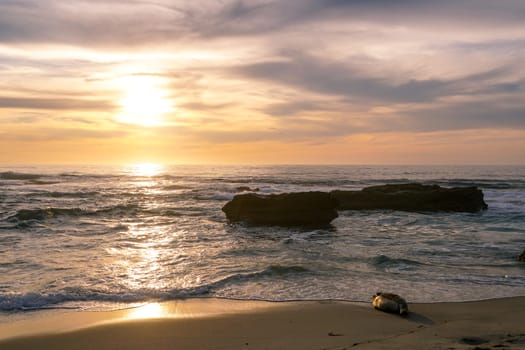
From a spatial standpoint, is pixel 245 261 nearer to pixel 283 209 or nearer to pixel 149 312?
pixel 149 312

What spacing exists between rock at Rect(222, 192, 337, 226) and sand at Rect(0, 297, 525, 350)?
13.7 m

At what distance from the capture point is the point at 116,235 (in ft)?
55.3

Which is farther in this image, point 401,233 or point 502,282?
point 401,233

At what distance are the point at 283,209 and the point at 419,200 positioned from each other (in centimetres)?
1023

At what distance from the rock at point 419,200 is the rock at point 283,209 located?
5.25 meters

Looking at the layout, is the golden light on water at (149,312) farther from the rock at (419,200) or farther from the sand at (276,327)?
the rock at (419,200)

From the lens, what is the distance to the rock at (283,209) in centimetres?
2203

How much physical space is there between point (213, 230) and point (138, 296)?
394 inches

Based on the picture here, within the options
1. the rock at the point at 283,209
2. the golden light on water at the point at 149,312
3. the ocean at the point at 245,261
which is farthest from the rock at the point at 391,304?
the rock at the point at 283,209

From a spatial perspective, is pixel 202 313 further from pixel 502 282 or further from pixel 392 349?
pixel 502 282

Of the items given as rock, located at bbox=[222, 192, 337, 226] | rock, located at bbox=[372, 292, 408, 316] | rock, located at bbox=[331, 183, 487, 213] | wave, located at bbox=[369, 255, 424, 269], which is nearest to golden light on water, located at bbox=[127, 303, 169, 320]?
rock, located at bbox=[372, 292, 408, 316]

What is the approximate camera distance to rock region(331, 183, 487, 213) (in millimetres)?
27750

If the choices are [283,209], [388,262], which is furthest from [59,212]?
[388,262]

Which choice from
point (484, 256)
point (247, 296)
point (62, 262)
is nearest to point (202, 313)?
point (247, 296)
